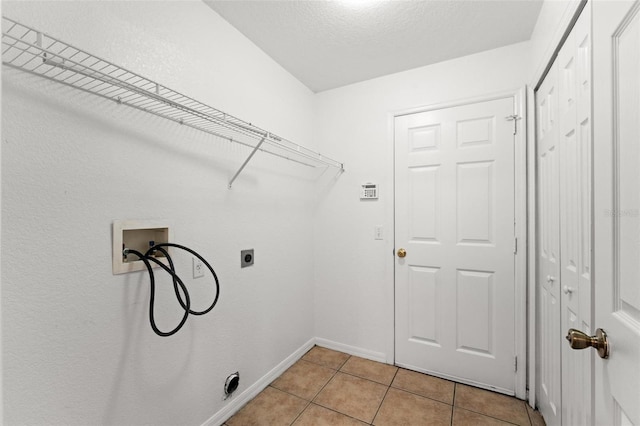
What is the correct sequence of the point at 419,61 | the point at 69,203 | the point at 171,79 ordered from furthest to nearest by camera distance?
the point at 419,61, the point at 171,79, the point at 69,203

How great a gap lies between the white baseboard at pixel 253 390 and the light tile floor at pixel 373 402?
31 mm

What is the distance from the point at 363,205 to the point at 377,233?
0.26m

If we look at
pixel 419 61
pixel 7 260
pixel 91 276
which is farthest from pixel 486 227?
pixel 7 260

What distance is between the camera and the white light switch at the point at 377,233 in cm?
232

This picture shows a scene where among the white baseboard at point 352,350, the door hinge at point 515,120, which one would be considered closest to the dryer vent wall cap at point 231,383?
the white baseboard at point 352,350

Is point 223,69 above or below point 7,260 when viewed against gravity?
above

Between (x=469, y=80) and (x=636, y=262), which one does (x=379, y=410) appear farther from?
(x=469, y=80)

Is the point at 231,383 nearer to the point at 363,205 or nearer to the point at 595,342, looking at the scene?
the point at 363,205

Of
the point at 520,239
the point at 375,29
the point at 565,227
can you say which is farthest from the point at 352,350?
the point at 375,29

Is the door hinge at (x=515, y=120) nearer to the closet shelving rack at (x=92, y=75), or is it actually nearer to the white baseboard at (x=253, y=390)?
the closet shelving rack at (x=92, y=75)

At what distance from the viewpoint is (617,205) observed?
706mm

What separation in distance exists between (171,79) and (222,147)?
42 centimetres

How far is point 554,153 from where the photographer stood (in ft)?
4.67

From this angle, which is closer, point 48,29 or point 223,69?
point 48,29
